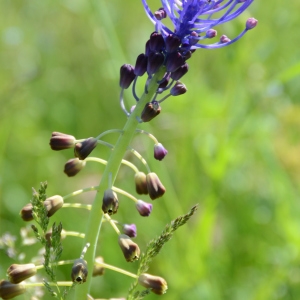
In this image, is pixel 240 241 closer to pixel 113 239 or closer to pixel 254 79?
pixel 113 239

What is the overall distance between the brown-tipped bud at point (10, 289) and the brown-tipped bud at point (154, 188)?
498mm

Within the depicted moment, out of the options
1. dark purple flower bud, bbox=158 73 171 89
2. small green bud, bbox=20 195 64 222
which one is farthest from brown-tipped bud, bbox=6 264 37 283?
dark purple flower bud, bbox=158 73 171 89

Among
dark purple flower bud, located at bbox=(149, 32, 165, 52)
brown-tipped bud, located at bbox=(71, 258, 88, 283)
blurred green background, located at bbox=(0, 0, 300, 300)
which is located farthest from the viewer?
blurred green background, located at bbox=(0, 0, 300, 300)

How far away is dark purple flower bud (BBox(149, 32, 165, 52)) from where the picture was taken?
72.5 inches

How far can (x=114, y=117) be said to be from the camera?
600 cm

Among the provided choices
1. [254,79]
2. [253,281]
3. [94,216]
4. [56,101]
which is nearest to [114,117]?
[56,101]

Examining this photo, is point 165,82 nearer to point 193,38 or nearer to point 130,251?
point 193,38

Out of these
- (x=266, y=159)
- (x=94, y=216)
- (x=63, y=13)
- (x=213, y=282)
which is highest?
(x=94, y=216)

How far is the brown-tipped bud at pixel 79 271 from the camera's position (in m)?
1.74

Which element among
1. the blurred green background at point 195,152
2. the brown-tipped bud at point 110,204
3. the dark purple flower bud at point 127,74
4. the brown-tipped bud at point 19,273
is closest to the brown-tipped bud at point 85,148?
the brown-tipped bud at point 110,204

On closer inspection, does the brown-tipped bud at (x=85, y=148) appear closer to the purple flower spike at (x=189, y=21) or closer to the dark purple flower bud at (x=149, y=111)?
the dark purple flower bud at (x=149, y=111)

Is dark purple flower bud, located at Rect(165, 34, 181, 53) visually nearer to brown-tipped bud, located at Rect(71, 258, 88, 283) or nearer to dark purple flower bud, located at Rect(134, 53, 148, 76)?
dark purple flower bud, located at Rect(134, 53, 148, 76)

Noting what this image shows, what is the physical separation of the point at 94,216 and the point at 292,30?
424 centimetres

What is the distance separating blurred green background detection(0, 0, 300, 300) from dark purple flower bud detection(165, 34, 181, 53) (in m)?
1.91
